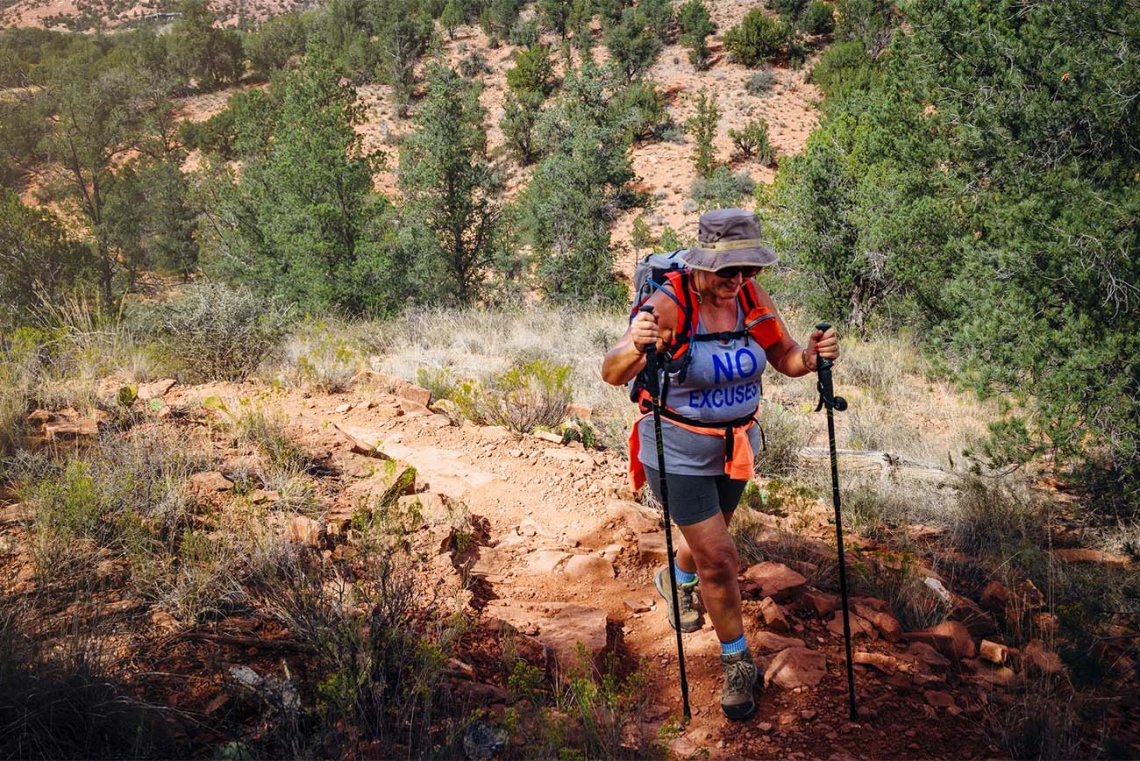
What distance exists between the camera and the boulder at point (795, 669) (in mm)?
2859

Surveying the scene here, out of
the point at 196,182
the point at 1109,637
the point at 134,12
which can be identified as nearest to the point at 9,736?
the point at 1109,637

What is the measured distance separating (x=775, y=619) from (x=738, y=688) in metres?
0.66

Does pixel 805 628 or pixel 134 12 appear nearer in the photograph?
pixel 805 628

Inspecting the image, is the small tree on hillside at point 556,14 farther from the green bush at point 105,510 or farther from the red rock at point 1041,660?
the red rock at point 1041,660

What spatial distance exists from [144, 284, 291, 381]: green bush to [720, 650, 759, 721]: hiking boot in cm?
594

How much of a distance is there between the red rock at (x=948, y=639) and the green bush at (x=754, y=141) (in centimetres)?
2814

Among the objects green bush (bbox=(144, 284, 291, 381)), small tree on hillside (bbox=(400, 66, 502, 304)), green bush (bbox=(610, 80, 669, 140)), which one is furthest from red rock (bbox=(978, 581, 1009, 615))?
green bush (bbox=(610, 80, 669, 140))

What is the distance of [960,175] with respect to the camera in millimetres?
7586

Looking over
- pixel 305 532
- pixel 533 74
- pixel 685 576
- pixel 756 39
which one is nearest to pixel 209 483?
pixel 305 532

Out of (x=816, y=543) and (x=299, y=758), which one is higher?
(x=299, y=758)

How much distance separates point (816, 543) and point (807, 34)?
38.3 metres

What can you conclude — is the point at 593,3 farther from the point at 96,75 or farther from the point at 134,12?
the point at 134,12

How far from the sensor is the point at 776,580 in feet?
11.6

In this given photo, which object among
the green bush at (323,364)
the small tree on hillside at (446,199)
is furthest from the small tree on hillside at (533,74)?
the green bush at (323,364)
